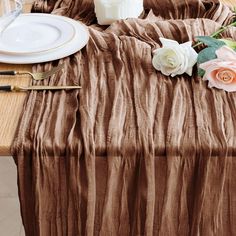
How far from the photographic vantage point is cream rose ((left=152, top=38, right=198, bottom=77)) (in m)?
1.06

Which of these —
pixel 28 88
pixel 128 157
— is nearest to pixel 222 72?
pixel 128 157

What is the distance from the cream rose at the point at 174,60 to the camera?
3.47 ft

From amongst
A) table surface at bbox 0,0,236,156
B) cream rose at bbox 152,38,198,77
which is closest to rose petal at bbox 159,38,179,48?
cream rose at bbox 152,38,198,77

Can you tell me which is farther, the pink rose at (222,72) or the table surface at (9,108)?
the pink rose at (222,72)

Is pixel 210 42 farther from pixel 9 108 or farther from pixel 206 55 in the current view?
pixel 9 108

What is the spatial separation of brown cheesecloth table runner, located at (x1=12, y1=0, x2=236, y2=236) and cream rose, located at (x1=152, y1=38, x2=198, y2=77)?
0.02m

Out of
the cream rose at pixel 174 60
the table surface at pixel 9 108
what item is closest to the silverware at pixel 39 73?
the table surface at pixel 9 108

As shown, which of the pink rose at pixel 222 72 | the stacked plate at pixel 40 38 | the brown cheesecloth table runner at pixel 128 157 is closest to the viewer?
the brown cheesecloth table runner at pixel 128 157

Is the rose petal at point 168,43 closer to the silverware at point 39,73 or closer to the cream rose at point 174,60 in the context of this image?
the cream rose at point 174,60

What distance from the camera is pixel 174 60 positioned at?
3.47 feet

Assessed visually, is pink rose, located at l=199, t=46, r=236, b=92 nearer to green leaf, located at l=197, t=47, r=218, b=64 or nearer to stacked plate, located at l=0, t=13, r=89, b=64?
green leaf, located at l=197, t=47, r=218, b=64

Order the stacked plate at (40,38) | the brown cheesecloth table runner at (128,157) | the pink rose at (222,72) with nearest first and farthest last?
the brown cheesecloth table runner at (128,157), the pink rose at (222,72), the stacked plate at (40,38)

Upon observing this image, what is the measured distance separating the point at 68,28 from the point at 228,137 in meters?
0.53

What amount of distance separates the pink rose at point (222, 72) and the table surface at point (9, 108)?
1.20 ft
